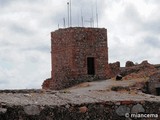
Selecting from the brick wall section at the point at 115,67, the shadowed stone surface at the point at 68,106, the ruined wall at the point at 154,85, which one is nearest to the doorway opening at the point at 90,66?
the brick wall section at the point at 115,67

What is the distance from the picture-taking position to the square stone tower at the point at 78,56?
105 ft

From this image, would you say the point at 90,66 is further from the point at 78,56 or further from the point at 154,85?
the point at 154,85

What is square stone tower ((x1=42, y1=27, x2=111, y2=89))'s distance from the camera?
105ft

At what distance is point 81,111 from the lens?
798 centimetres

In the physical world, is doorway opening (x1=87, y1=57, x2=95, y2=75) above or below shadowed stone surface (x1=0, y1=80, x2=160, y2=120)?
above

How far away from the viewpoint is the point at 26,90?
9305 millimetres

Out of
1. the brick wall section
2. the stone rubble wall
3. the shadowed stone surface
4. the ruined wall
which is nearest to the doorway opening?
the brick wall section

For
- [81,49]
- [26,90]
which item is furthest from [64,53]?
[26,90]

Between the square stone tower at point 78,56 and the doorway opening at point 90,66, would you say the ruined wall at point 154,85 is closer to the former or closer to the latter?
the square stone tower at point 78,56

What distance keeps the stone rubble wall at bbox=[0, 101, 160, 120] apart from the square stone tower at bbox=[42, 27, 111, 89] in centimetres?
2355

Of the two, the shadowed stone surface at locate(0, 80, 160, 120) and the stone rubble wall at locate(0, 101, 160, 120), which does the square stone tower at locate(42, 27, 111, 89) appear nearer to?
the shadowed stone surface at locate(0, 80, 160, 120)

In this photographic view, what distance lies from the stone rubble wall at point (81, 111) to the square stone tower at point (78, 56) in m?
23.5

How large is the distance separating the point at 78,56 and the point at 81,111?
24.1m

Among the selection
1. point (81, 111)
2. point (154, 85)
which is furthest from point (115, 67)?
point (81, 111)
